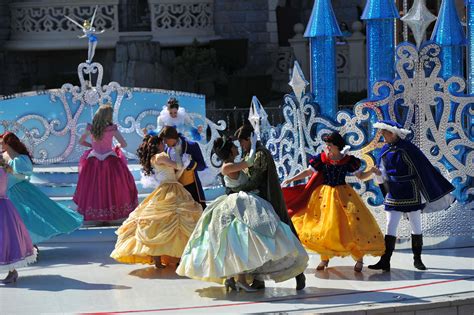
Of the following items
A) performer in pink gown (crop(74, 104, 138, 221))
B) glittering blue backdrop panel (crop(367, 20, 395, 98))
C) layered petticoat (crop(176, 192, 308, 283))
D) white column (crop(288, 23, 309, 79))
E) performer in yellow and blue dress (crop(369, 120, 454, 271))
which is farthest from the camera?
white column (crop(288, 23, 309, 79))

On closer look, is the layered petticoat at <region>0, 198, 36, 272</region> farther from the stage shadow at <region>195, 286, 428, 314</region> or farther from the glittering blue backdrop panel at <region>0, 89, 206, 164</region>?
the glittering blue backdrop panel at <region>0, 89, 206, 164</region>

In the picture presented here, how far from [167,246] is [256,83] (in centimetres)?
1139

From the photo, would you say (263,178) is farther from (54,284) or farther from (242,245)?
(54,284)

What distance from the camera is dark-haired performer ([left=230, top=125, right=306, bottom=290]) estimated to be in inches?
381

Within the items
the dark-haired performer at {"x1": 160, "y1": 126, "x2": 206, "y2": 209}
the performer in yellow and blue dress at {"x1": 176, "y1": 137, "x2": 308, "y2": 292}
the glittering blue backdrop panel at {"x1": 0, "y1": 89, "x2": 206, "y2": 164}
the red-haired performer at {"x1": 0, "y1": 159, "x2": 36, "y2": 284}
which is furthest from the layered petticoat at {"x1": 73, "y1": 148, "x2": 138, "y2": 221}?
the performer in yellow and blue dress at {"x1": 176, "y1": 137, "x2": 308, "y2": 292}

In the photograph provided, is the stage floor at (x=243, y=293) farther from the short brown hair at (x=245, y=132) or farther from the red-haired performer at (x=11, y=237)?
the short brown hair at (x=245, y=132)

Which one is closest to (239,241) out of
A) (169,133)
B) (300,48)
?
(169,133)

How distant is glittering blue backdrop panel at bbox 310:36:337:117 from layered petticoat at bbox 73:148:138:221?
2120 mm

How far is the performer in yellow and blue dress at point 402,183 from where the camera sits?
10.4 meters

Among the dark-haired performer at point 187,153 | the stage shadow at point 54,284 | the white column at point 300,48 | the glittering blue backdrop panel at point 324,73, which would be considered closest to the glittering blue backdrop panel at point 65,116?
the glittering blue backdrop panel at point 324,73

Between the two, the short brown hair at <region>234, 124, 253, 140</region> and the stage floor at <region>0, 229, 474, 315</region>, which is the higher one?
the short brown hair at <region>234, 124, 253, 140</region>

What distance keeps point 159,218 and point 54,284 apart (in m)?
1.01

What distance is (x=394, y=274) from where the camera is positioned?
34.0 feet

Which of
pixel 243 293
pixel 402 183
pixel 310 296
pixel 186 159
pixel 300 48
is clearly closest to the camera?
pixel 310 296
